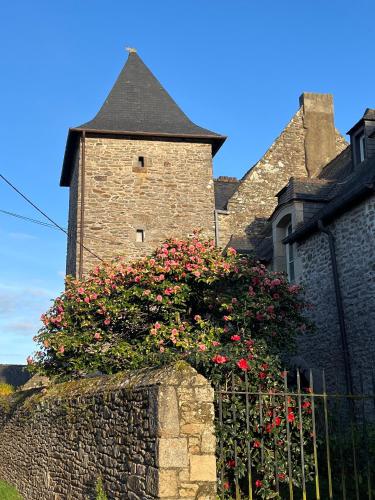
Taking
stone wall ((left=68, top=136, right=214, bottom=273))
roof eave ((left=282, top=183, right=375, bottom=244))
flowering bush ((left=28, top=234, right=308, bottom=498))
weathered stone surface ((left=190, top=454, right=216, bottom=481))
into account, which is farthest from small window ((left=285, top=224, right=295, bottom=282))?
weathered stone surface ((left=190, top=454, right=216, bottom=481))

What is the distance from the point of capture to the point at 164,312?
34.2ft

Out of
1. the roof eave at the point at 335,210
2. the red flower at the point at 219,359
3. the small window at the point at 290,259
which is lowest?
the red flower at the point at 219,359

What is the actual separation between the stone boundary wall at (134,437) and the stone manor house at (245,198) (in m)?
5.53

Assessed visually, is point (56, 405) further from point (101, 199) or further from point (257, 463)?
point (101, 199)

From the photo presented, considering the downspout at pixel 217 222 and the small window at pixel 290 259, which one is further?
the downspout at pixel 217 222

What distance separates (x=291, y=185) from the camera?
14.4 metres

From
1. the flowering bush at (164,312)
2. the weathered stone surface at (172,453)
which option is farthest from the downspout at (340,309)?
the weathered stone surface at (172,453)

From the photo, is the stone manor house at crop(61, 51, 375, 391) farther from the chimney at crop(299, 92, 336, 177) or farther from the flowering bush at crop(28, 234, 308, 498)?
the flowering bush at crop(28, 234, 308, 498)

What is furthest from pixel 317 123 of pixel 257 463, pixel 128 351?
pixel 257 463

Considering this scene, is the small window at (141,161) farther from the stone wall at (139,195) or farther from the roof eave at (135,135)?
the roof eave at (135,135)

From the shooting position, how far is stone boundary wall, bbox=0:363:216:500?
17.7ft

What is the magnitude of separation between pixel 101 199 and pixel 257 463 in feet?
43.0

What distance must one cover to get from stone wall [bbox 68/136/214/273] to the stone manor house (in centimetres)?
3

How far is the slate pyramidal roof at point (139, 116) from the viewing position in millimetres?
18938
